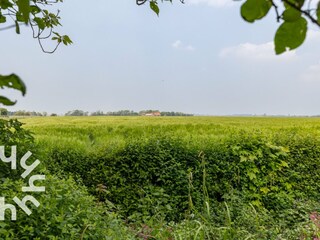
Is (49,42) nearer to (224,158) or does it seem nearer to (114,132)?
(224,158)

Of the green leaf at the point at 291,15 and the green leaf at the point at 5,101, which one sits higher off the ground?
the green leaf at the point at 291,15

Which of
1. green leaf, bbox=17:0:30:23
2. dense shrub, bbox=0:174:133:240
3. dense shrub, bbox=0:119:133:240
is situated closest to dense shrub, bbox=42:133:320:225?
dense shrub, bbox=0:119:133:240

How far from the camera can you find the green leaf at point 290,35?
1.26 feet

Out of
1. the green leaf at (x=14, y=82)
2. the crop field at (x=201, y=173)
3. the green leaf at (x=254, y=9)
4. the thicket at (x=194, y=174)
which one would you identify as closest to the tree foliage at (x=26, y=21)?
the green leaf at (x=14, y=82)

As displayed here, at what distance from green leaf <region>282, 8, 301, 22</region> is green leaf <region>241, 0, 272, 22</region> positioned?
2 cm

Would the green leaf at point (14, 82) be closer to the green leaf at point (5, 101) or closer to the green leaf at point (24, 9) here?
the green leaf at point (5, 101)

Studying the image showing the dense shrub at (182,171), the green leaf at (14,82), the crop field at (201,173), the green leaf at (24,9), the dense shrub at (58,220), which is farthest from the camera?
the dense shrub at (182,171)

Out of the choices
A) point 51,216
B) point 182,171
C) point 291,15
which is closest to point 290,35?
point 291,15

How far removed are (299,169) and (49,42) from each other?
4.40 metres

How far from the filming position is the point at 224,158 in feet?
15.4

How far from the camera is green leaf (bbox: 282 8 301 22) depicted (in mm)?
384

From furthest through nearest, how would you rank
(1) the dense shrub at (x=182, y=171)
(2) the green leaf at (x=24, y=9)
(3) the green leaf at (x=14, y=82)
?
(1) the dense shrub at (x=182, y=171) < (2) the green leaf at (x=24, y=9) < (3) the green leaf at (x=14, y=82)

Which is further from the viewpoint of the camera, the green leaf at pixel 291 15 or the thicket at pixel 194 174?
the thicket at pixel 194 174

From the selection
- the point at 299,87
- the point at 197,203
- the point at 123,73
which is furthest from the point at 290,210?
the point at 123,73
